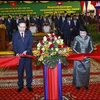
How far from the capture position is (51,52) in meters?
4.15

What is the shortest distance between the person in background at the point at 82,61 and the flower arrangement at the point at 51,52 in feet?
3.02

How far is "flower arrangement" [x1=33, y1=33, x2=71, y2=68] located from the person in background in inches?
36.2

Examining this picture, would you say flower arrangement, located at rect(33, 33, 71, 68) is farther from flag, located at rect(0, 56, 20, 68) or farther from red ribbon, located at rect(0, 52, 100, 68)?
flag, located at rect(0, 56, 20, 68)

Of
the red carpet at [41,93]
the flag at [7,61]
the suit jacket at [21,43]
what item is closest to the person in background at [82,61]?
the red carpet at [41,93]

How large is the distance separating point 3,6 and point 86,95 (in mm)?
17018

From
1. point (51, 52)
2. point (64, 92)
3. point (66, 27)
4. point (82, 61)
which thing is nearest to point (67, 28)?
point (66, 27)

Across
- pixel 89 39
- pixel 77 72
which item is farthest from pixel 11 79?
pixel 89 39

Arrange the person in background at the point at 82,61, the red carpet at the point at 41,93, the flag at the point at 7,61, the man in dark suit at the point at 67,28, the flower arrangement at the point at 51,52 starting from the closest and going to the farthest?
the flower arrangement at the point at 51,52 < the flag at the point at 7,61 < the red carpet at the point at 41,93 < the person in background at the point at 82,61 < the man in dark suit at the point at 67,28

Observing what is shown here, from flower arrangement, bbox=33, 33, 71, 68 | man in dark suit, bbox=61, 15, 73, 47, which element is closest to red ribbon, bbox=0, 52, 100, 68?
flower arrangement, bbox=33, 33, 71, 68

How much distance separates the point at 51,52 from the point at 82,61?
1202 millimetres

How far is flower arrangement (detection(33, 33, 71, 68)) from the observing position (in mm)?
4133

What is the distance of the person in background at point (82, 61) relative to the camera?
5.12m

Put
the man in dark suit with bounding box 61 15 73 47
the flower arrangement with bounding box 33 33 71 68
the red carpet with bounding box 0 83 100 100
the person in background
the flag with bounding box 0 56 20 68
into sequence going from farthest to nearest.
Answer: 1. the man in dark suit with bounding box 61 15 73 47
2. the person in background
3. the red carpet with bounding box 0 83 100 100
4. the flag with bounding box 0 56 20 68
5. the flower arrangement with bounding box 33 33 71 68

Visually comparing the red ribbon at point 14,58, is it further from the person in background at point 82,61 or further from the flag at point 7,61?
the person in background at point 82,61
